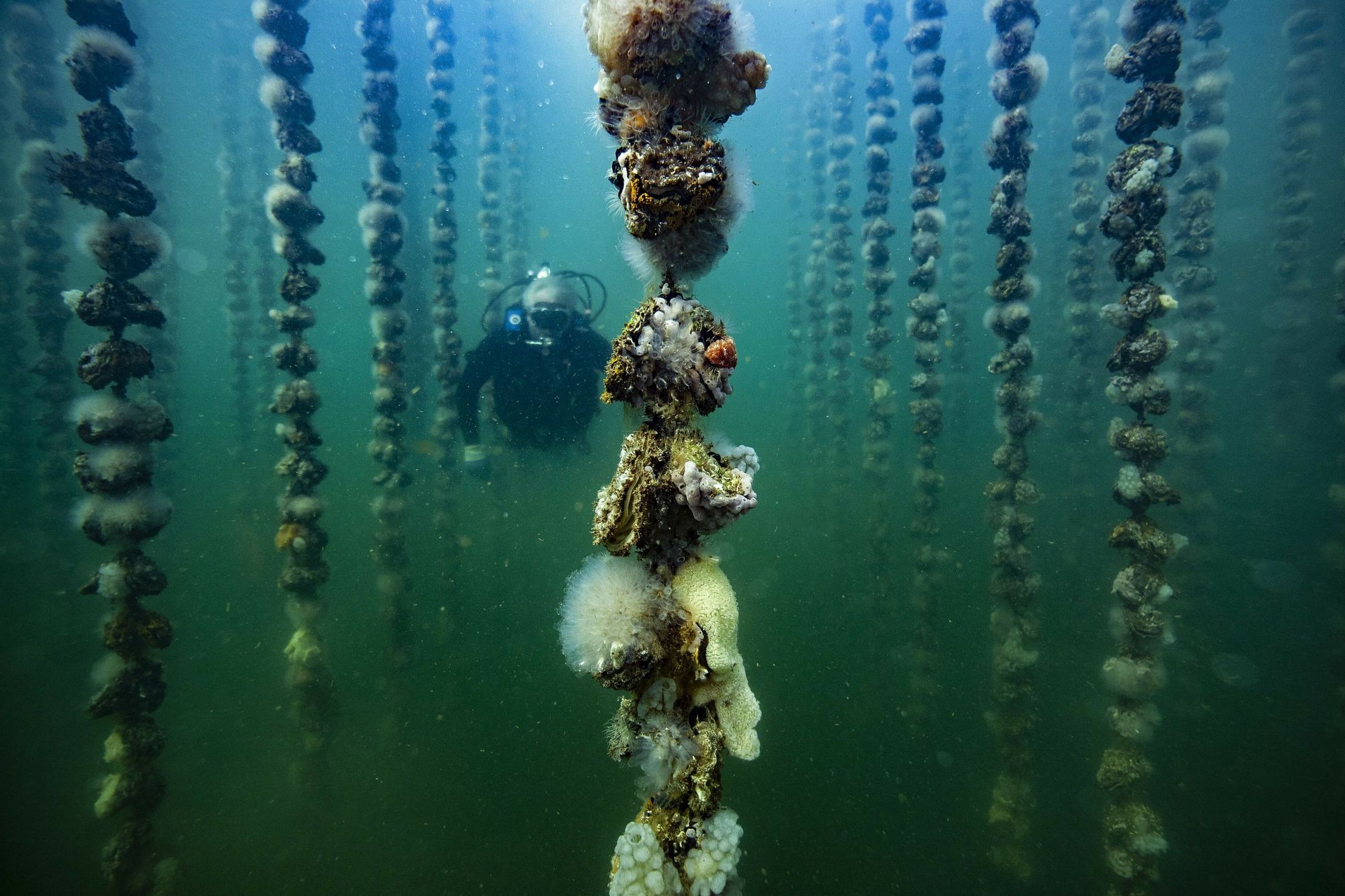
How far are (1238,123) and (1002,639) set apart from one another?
47534 mm

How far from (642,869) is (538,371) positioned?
9999 millimetres

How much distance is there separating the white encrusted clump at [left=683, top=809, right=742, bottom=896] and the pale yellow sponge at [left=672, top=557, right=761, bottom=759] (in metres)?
0.30

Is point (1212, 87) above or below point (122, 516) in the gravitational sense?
above

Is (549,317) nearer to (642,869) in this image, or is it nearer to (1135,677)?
(642,869)

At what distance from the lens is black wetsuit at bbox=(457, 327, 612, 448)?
1076 cm

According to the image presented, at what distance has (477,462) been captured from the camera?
1162cm

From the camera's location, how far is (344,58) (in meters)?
45.3

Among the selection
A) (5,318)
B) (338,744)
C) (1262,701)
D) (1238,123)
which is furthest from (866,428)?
(1238,123)

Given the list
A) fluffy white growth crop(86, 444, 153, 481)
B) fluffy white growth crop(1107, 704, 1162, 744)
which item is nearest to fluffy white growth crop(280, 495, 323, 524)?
fluffy white growth crop(86, 444, 153, 481)

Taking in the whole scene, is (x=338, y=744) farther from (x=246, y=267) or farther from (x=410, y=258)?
(x=246, y=267)

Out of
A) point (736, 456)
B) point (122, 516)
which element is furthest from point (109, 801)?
point (736, 456)

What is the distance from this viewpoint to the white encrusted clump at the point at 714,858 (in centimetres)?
220

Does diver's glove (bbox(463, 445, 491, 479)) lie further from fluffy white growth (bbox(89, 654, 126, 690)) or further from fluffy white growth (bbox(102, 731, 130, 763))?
fluffy white growth (bbox(102, 731, 130, 763))

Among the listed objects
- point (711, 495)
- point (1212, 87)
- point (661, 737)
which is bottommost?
point (661, 737)
